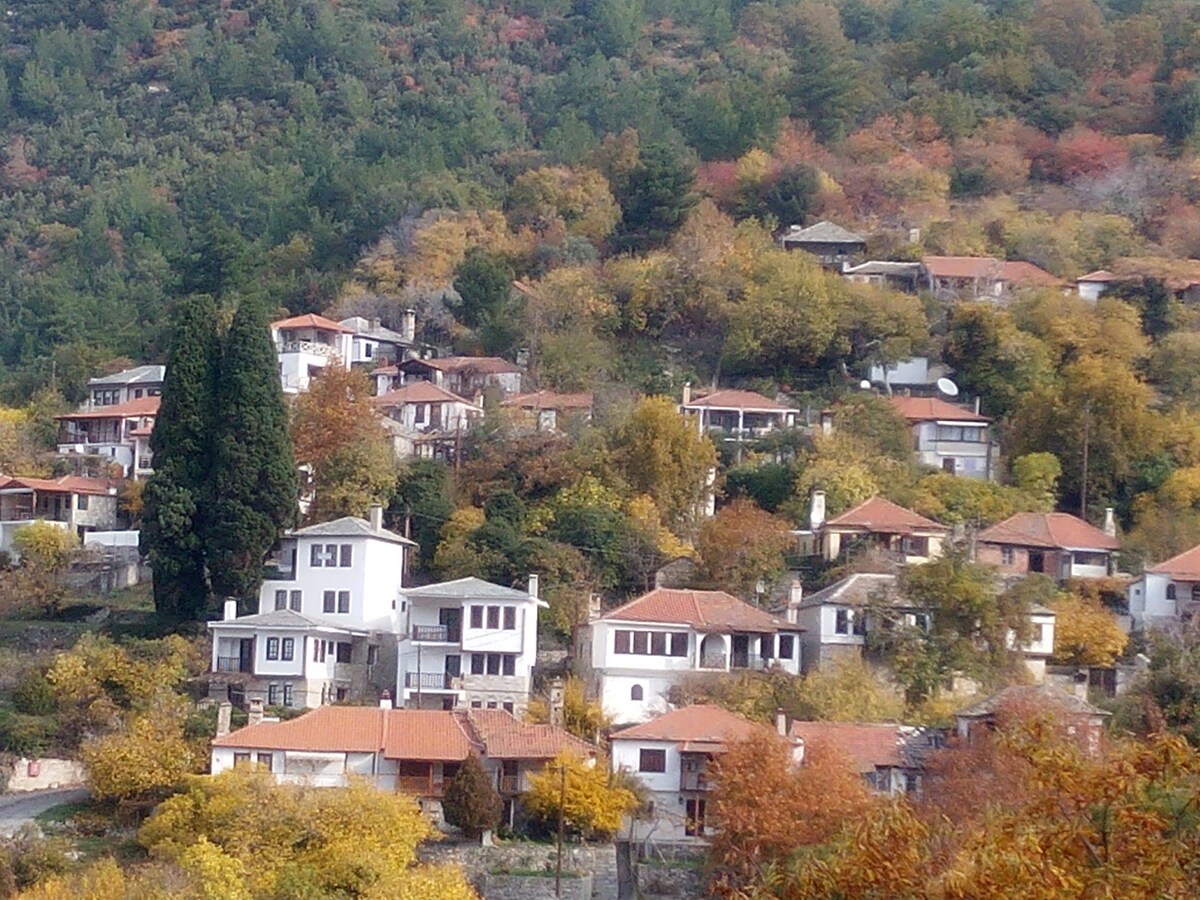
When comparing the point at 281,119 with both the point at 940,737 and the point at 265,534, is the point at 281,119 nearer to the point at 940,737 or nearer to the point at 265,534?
the point at 265,534

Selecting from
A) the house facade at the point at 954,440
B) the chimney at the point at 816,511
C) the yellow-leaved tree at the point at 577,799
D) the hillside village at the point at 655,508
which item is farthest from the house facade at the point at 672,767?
the house facade at the point at 954,440

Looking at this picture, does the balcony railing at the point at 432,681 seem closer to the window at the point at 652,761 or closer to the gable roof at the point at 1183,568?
the window at the point at 652,761

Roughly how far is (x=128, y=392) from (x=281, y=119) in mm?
52128

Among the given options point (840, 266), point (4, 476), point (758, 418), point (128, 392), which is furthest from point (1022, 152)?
point (4, 476)

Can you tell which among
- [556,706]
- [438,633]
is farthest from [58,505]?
[556,706]

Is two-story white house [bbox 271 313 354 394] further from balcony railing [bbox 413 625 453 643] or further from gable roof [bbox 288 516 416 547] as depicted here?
balcony railing [bbox 413 625 453 643]

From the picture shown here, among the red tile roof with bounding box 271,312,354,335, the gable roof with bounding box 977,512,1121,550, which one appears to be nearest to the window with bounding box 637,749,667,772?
the gable roof with bounding box 977,512,1121,550

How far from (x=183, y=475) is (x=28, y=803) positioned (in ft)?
32.1

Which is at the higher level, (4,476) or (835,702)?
(4,476)

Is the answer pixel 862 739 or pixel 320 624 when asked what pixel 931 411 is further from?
pixel 320 624

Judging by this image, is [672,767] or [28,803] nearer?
[28,803]

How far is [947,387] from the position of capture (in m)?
67.9

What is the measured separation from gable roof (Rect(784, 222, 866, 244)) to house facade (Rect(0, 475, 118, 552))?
26.1m

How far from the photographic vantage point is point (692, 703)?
50.4 meters
